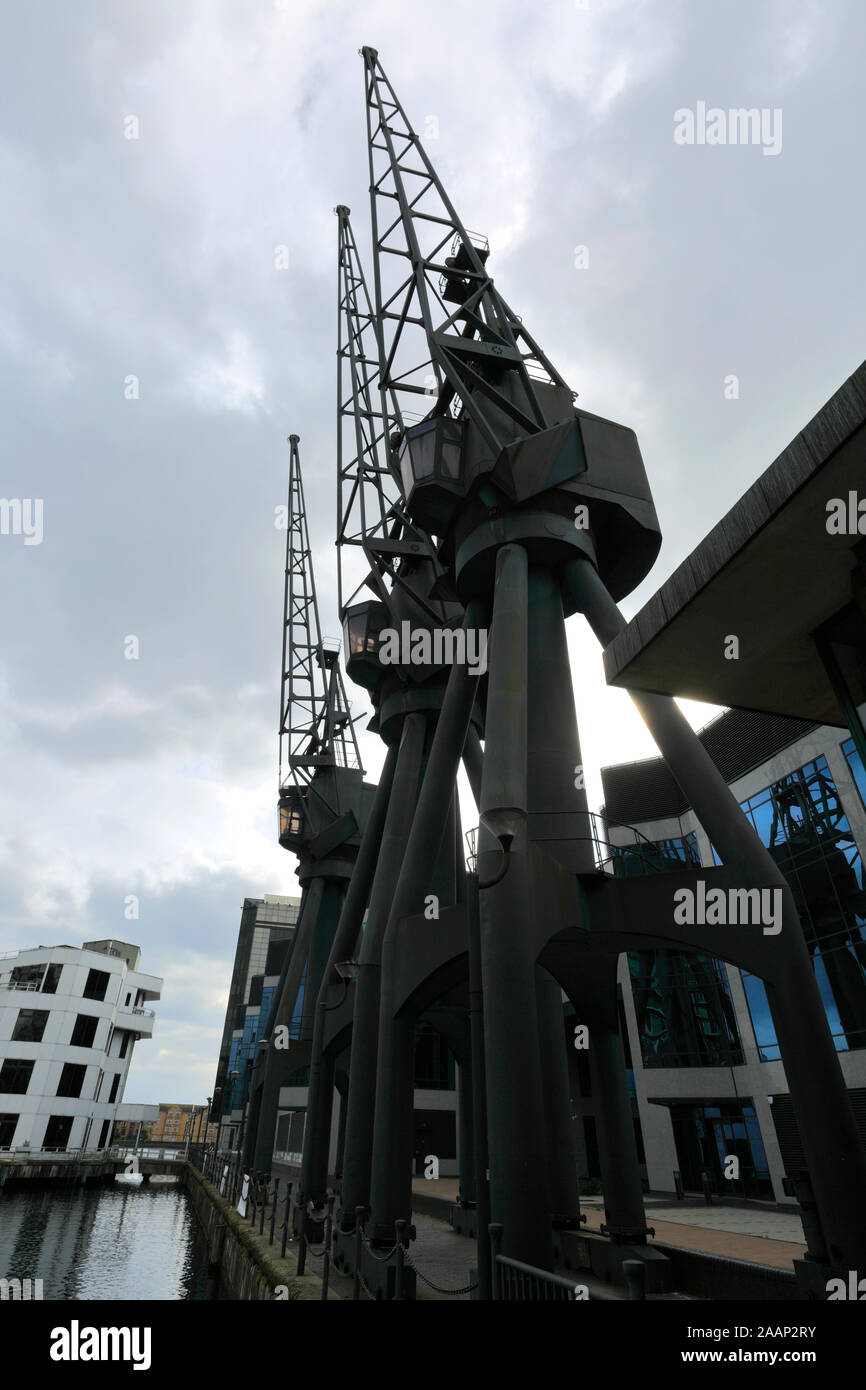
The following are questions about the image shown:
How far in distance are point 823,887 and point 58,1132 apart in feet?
193

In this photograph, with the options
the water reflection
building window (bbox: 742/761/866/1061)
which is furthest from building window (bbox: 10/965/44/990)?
building window (bbox: 742/761/866/1061)

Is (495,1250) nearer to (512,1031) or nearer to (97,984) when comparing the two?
(512,1031)

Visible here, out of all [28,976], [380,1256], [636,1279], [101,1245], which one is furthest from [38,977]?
[636,1279]

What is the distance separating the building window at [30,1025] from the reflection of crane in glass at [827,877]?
5654cm

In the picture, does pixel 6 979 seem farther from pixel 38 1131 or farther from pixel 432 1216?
pixel 432 1216

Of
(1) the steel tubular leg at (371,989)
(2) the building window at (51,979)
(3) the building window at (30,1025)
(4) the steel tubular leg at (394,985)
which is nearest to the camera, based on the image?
(4) the steel tubular leg at (394,985)

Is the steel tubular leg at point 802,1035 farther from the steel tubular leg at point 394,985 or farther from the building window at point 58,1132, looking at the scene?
the building window at point 58,1132

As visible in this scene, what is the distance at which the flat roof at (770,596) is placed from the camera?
257 inches

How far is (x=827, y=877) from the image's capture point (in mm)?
25250

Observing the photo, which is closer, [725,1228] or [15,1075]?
[725,1228]

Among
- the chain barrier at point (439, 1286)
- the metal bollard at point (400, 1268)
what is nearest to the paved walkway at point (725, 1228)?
the chain barrier at point (439, 1286)

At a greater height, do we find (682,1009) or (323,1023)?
(682,1009)

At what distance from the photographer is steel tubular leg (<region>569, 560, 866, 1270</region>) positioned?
8.62m

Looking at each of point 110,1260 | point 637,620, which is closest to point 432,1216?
point 110,1260
